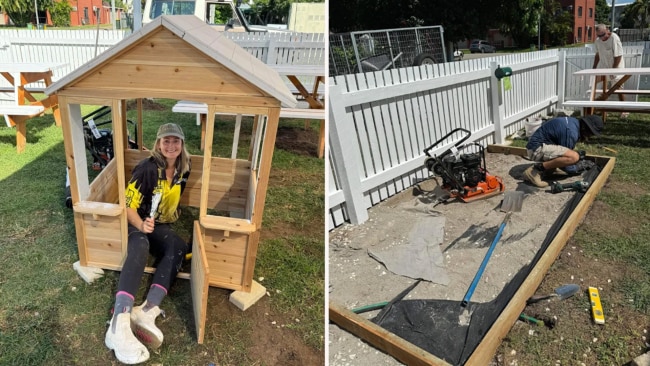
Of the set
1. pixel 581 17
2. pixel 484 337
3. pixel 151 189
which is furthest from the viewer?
pixel 581 17

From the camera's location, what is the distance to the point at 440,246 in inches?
158

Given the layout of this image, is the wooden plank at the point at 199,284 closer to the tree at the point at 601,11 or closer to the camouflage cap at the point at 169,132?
the camouflage cap at the point at 169,132

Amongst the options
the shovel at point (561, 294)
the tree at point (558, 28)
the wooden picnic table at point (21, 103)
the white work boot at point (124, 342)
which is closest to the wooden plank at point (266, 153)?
the white work boot at point (124, 342)

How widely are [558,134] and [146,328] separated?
492 centimetres

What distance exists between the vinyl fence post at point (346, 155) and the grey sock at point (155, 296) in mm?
1956

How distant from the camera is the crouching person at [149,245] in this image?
108 inches

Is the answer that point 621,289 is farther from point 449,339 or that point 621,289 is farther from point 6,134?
point 6,134

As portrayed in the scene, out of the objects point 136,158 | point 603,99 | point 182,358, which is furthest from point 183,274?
point 603,99

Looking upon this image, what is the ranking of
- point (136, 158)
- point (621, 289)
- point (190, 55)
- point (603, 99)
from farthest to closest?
point (603, 99)
point (136, 158)
point (621, 289)
point (190, 55)

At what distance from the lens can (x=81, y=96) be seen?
3.08 meters

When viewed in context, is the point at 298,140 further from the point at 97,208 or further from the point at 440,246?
the point at 97,208

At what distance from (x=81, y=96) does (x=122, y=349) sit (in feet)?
5.09

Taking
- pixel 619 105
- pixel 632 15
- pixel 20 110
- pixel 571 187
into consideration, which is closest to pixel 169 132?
pixel 571 187

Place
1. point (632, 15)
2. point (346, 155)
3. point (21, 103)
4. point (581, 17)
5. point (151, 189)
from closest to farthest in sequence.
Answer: point (151, 189) < point (346, 155) < point (21, 103) < point (581, 17) < point (632, 15)
